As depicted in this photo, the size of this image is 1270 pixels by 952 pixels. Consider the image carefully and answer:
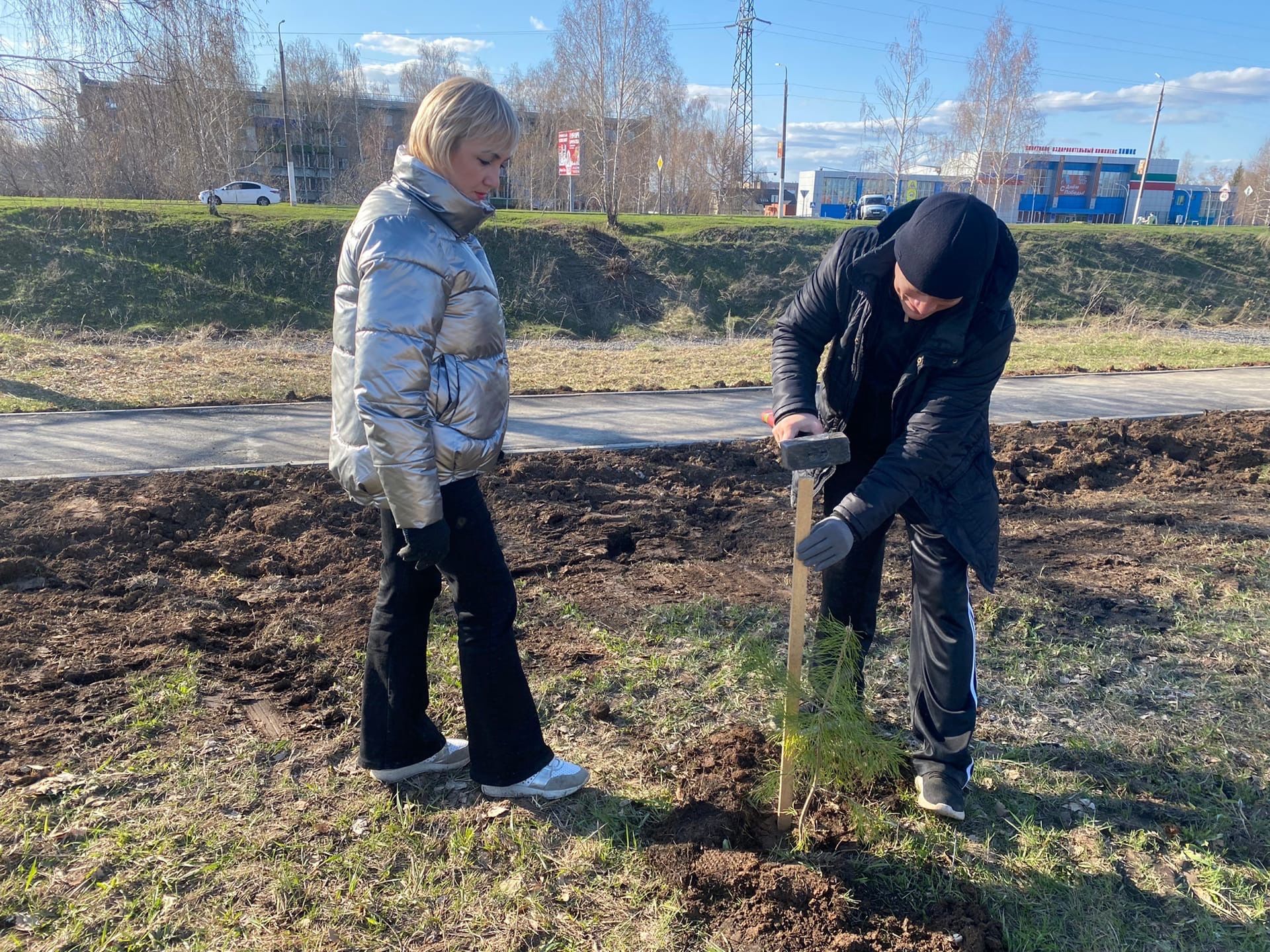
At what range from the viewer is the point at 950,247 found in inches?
88.5

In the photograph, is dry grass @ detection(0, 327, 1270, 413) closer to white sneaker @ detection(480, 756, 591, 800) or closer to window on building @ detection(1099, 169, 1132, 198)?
white sneaker @ detection(480, 756, 591, 800)

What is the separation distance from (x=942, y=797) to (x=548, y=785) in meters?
1.31

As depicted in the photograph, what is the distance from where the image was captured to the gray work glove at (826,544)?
91.3 inches

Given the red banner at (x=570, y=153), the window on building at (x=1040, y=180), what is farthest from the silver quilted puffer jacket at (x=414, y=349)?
the window on building at (x=1040, y=180)

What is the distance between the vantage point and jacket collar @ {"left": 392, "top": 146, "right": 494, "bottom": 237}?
2.21 meters

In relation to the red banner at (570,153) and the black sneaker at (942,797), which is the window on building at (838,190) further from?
the black sneaker at (942,797)

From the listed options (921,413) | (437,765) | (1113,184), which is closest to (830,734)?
(921,413)

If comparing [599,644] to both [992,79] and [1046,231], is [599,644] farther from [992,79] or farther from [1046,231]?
[992,79]

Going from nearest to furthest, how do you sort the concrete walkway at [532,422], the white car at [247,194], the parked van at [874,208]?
the concrete walkway at [532,422] < the parked van at [874,208] < the white car at [247,194]

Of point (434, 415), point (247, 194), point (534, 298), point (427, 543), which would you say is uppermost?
point (247, 194)

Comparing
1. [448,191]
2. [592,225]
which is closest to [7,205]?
[592,225]

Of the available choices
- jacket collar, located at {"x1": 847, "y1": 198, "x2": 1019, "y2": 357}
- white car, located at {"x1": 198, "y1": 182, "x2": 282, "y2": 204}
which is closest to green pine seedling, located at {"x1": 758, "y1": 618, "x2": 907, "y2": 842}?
jacket collar, located at {"x1": 847, "y1": 198, "x2": 1019, "y2": 357}

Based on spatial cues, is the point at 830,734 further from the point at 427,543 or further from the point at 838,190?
the point at 838,190

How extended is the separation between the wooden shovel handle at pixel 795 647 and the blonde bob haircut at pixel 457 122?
4.26 ft
